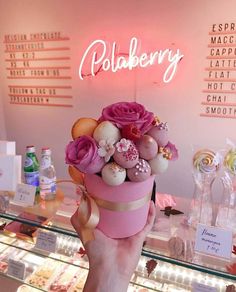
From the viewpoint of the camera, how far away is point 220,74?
2.53 metres

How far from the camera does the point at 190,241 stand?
104cm

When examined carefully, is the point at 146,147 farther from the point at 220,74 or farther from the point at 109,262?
the point at 220,74

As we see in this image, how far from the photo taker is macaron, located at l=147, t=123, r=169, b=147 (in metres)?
0.80

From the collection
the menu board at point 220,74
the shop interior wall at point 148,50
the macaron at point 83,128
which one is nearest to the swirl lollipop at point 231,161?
the macaron at point 83,128

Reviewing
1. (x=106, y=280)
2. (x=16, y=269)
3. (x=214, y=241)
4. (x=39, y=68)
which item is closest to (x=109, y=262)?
(x=106, y=280)

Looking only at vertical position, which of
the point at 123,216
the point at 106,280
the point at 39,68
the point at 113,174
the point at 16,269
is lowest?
the point at 16,269

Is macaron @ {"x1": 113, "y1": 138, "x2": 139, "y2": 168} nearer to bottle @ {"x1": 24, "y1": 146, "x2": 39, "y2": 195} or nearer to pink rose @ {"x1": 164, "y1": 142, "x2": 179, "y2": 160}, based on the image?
pink rose @ {"x1": 164, "y1": 142, "x2": 179, "y2": 160}

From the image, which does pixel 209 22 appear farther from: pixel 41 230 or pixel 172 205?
pixel 41 230

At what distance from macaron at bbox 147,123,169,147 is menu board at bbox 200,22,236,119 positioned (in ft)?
6.42

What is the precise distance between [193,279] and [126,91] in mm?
2147

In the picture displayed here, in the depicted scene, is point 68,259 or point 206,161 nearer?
point 206,161

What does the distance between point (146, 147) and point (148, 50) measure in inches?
85.6

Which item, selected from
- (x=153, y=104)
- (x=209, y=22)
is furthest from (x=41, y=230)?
(x=209, y=22)

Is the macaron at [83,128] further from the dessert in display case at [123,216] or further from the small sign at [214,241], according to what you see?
the small sign at [214,241]
